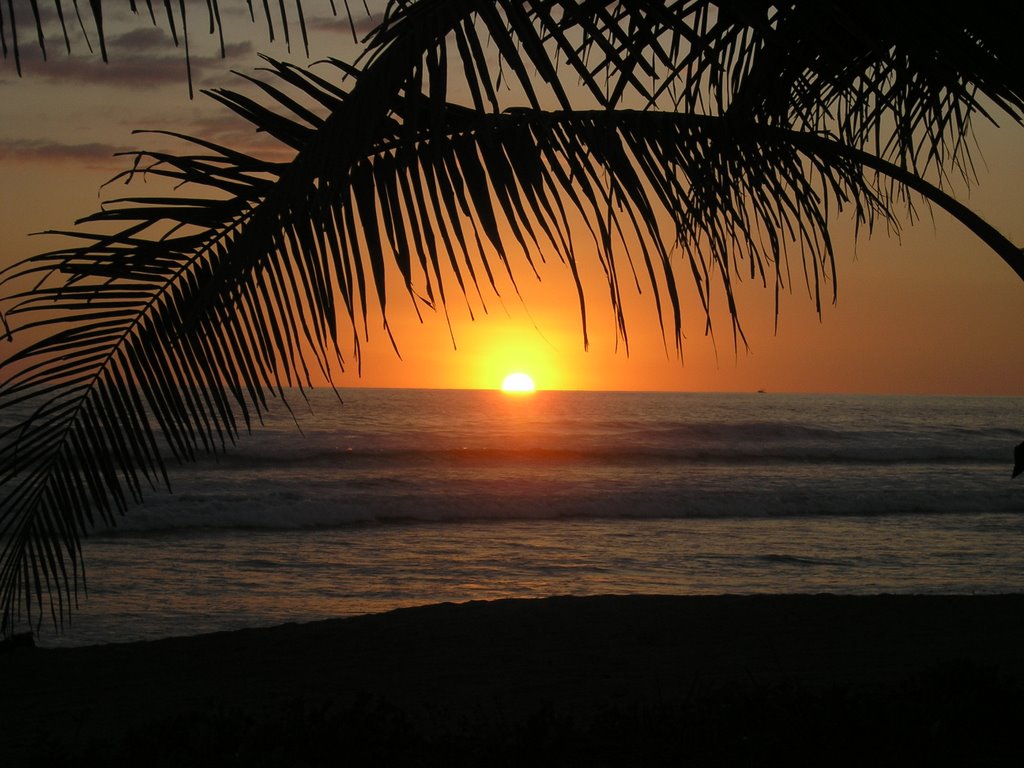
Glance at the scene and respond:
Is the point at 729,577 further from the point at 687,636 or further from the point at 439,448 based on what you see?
the point at 439,448

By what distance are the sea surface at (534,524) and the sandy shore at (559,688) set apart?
1.70m

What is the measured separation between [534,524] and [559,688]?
36.0 ft

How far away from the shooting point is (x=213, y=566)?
39.9ft

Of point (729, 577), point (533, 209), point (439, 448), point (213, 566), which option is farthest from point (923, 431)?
point (533, 209)

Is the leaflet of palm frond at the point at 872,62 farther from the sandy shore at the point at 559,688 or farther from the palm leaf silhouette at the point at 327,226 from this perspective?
the sandy shore at the point at 559,688

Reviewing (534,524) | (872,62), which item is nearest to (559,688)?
(872,62)

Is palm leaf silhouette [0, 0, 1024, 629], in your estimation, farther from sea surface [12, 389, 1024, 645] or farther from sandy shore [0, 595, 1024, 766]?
sandy shore [0, 595, 1024, 766]

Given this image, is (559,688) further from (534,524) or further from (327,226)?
(534,524)

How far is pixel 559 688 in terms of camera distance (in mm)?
5477

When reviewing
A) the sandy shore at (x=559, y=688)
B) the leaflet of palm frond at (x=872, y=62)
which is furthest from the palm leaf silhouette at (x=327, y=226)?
the sandy shore at (x=559, y=688)

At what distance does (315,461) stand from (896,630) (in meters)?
→ 20.9

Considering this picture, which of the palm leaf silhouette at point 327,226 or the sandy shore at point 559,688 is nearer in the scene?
the palm leaf silhouette at point 327,226

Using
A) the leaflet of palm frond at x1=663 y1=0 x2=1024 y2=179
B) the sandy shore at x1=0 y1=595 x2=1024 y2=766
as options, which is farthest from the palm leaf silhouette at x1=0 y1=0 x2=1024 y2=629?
the sandy shore at x1=0 y1=595 x2=1024 y2=766

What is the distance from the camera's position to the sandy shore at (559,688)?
12.1ft
